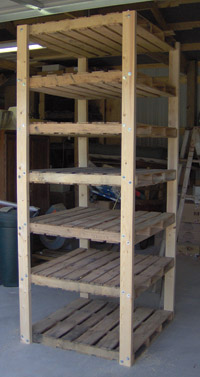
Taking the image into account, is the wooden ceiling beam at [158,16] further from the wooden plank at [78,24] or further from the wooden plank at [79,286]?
the wooden plank at [79,286]

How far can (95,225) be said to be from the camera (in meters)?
3.96

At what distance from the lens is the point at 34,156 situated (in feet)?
23.3

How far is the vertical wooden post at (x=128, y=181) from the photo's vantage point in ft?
11.5

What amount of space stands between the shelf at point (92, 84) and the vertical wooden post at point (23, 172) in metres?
0.12

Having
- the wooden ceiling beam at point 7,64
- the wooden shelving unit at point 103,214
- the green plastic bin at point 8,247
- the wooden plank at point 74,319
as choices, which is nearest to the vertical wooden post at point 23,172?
the wooden shelving unit at point 103,214

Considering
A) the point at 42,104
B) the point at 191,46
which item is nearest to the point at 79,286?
the point at 191,46

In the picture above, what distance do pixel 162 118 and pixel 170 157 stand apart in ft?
14.8

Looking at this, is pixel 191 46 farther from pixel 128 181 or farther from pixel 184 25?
pixel 128 181

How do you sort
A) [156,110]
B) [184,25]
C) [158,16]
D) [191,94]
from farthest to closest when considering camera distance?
[156,110] → [191,94] → [184,25] → [158,16]

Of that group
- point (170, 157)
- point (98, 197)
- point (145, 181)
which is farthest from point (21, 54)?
point (98, 197)

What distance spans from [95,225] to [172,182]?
116 cm

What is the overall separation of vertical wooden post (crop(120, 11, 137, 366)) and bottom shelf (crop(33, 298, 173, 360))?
27 cm

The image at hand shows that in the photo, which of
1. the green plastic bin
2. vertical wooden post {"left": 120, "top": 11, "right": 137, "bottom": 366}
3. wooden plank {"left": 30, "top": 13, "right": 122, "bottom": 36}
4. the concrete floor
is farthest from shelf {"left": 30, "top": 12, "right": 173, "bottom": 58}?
the concrete floor

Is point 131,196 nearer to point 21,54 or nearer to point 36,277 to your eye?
point 36,277
